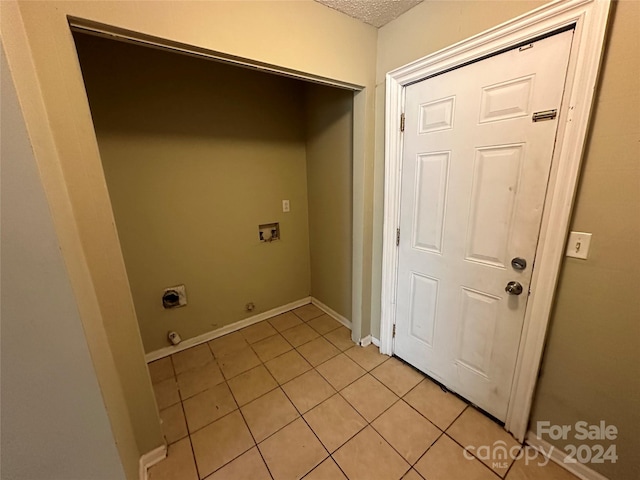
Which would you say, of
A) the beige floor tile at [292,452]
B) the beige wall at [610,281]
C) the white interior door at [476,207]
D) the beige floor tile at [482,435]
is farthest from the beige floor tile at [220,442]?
the beige wall at [610,281]

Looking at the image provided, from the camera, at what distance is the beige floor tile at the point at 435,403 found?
1513 millimetres

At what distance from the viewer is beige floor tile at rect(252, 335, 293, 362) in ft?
6.87

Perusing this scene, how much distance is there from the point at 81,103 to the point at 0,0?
1.00 ft

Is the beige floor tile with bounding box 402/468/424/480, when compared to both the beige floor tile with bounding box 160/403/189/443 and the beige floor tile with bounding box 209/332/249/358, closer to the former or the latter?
the beige floor tile with bounding box 160/403/189/443

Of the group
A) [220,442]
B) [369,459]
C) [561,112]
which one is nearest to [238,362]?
[220,442]

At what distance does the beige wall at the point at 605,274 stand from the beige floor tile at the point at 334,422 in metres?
0.98

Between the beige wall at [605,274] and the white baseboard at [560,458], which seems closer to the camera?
the beige wall at [605,274]

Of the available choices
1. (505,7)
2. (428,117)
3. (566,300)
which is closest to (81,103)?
(428,117)

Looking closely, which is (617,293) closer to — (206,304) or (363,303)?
(363,303)

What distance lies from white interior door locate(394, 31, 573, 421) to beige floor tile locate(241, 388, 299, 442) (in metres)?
1.00

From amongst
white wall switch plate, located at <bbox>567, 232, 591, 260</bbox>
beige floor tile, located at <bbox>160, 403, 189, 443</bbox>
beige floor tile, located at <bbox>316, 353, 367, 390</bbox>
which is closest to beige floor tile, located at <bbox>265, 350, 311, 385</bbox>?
beige floor tile, located at <bbox>316, 353, 367, 390</bbox>

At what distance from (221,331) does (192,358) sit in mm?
333

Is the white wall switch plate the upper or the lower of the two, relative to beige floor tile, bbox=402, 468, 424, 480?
upper

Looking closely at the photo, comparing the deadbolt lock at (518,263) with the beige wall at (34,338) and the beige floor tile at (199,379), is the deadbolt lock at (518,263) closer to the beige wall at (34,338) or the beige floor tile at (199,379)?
the beige wall at (34,338)
